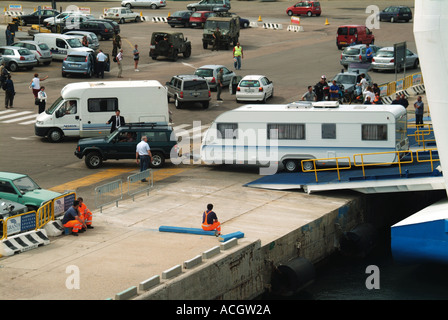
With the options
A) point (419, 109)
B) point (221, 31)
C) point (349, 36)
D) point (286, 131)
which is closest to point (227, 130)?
point (286, 131)

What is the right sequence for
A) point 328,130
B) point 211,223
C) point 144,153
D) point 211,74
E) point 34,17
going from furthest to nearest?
point 34,17 → point 211,74 → point 328,130 → point 144,153 → point 211,223

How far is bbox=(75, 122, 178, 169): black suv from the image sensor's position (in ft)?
103

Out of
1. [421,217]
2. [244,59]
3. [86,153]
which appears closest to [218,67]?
[244,59]

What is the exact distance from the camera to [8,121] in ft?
130

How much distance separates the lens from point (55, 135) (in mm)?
35844

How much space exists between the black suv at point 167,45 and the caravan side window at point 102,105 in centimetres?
1966

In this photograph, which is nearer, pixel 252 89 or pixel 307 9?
pixel 252 89

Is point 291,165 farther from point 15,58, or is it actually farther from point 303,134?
point 15,58

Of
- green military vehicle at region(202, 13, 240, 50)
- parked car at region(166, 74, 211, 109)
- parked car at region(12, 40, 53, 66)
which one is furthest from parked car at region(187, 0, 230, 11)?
parked car at region(166, 74, 211, 109)

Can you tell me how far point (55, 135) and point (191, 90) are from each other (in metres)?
8.21

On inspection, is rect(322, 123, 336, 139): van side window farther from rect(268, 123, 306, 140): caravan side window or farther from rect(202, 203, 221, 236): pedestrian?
rect(202, 203, 221, 236): pedestrian

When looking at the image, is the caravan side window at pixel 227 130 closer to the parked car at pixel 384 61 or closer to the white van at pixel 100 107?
the white van at pixel 100 107

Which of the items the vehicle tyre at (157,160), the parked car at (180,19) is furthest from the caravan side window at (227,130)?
the parked car at (180,19)

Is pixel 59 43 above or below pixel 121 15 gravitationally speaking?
below
